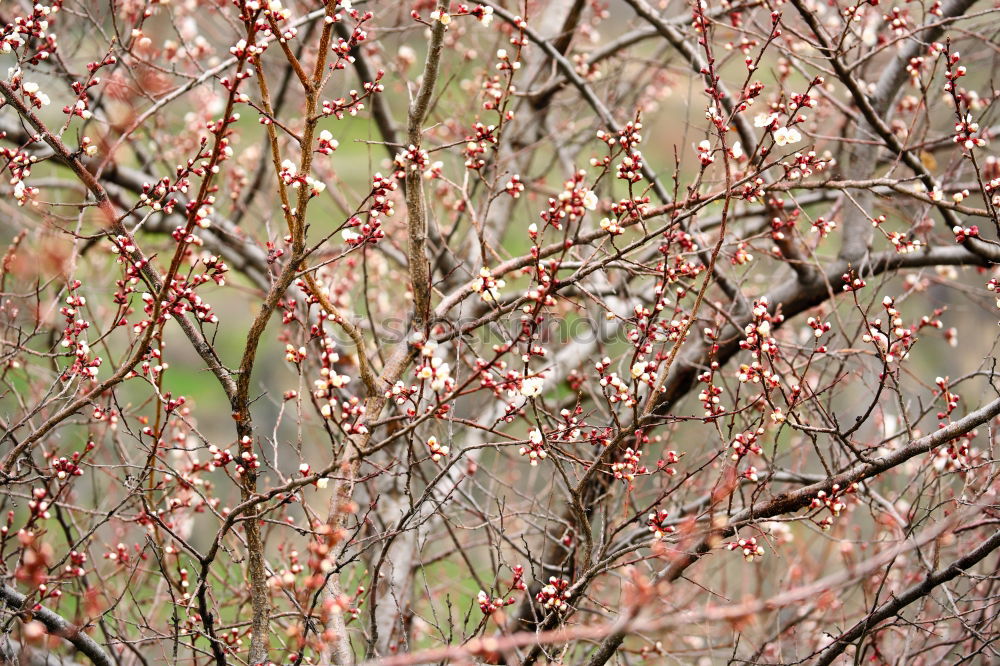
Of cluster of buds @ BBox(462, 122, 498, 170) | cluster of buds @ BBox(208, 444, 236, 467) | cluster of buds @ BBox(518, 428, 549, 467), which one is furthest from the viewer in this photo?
cluster of buds @ BBox(462, 122, 498, 170)

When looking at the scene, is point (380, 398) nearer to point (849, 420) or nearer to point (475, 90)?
point (475, 90)

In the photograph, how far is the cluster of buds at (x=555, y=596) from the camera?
3.18 meters

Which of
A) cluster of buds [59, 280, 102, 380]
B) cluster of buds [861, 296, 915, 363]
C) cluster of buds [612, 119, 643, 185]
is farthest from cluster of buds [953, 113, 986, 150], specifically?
cluster of buds [59, 280, 102, 380]

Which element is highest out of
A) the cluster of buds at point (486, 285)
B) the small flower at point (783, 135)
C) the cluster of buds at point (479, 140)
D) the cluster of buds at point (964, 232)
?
the cluster of buds at point (479, 140)

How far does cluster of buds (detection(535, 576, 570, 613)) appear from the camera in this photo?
10.4ft

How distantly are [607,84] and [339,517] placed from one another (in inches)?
175

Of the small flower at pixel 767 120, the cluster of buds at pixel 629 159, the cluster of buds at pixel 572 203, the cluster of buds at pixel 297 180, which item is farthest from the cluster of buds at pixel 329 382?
the small flower at pixel 767 120

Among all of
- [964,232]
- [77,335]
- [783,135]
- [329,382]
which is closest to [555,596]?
[329,382]

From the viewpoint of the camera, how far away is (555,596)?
3.31 meters

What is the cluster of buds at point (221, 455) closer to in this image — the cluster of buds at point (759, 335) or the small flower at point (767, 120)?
the cluster of buds at point (759, 335)

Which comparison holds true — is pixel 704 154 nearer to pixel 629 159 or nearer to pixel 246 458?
pixel 629 159

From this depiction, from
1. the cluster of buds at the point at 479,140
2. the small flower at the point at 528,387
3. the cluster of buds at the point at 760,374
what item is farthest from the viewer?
the cluster of buds at the point at 479,140

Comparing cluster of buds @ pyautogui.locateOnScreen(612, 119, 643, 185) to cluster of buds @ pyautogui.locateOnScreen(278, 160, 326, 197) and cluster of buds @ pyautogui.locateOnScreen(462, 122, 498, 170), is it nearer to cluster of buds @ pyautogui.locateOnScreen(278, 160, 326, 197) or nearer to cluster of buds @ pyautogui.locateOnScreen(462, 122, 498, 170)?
cluster of buds @ pyautogui.locateOnScreen(462, 122, 498, 170)

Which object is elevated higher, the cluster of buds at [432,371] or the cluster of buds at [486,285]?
the cluster of buds at [486,285]
